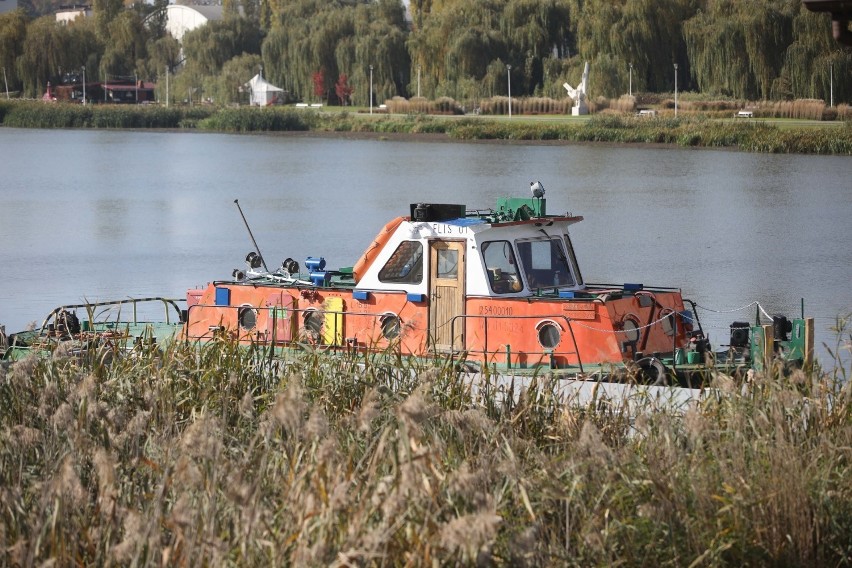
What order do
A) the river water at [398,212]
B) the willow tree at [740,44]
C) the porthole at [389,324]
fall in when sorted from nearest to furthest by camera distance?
the porthole at [389,324]
the river water at [398,212]
the willow tree at [740,44]

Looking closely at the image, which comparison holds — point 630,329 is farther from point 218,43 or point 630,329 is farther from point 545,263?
point 218,43

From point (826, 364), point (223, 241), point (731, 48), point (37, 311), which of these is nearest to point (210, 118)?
point (731, 48)

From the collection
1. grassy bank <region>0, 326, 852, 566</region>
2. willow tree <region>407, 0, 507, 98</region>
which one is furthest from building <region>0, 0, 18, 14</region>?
grassy bank <region>0, 326, 852, 566</region>

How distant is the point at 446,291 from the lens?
14.0m

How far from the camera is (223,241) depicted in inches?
1304

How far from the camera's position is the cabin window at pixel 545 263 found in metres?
14.3

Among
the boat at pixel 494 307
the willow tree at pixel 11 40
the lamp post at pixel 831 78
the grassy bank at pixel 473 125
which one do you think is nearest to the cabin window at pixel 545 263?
the boat at pixel 494 307

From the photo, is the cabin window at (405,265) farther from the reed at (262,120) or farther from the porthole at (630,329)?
the reed at (262,120)

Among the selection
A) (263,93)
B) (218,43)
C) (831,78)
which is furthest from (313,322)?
(218,43)

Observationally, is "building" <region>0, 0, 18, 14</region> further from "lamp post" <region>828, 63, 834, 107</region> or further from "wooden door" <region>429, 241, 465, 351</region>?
"wooden door" <region>429, 241, 465, 351</region>

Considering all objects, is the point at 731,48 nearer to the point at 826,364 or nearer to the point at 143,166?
the point at 143,166

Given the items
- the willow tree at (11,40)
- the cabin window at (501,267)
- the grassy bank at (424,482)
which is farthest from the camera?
the willow tree at (11,40)

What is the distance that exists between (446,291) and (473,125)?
56586mm

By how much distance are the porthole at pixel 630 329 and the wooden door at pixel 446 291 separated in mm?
1527
